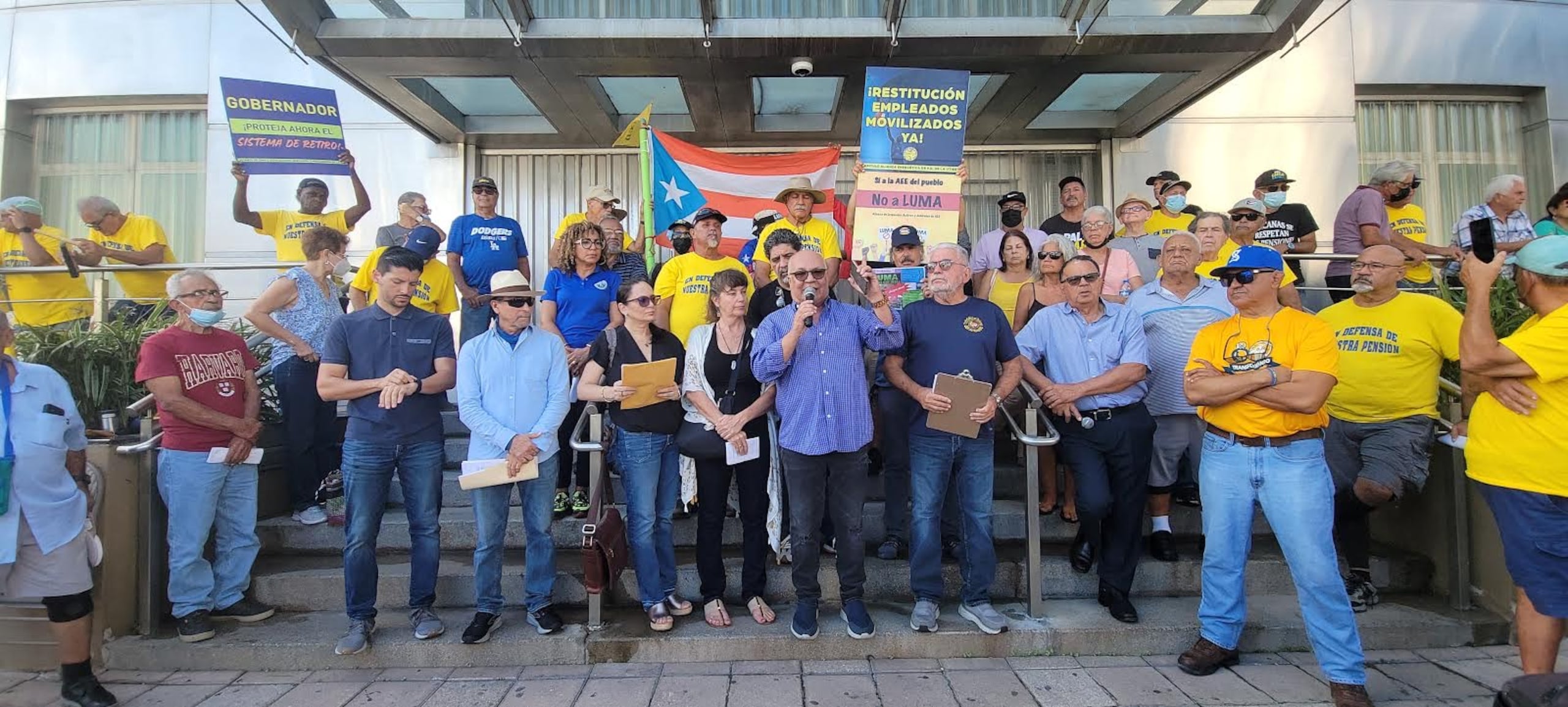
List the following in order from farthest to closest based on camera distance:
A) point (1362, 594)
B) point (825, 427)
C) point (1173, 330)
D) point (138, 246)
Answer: point (138, 246) → point (1173, 330) → point (1362, 594) → point (825, 427)

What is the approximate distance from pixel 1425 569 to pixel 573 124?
8424 millimetres

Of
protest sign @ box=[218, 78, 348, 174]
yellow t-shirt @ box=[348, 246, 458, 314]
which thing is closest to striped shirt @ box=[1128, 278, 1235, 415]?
yellow t-shirt @ box=[348, 246, 458, 314]

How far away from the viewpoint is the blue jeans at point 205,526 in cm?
422

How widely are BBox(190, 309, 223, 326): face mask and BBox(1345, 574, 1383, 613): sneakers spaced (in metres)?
6.91

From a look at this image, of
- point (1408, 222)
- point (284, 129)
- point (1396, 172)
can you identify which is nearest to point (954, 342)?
point (1396, 172)

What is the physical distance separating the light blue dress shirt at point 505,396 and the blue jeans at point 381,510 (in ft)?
1.04

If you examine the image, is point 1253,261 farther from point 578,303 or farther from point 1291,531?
point 578,303

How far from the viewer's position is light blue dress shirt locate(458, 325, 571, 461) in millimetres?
4062

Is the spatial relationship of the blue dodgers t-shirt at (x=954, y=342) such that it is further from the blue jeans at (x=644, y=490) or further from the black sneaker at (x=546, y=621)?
the black sneaker at (x=546, y=621)

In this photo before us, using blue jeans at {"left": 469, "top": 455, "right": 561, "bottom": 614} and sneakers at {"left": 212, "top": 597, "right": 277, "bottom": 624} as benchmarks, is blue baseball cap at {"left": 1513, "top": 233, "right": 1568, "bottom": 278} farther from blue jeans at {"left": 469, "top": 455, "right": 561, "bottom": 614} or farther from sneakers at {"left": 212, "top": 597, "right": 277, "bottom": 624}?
sneakers at {"left": 212, "top": 597, "right": 277, "bottom": 624}

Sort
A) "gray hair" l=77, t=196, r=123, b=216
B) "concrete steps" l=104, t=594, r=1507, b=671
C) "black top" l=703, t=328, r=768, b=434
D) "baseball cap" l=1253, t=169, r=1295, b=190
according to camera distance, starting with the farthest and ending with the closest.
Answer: "gray hair" l=77, t=196, r=123, b=216, "baseball cap" l=1253, t=169, r=1295, b=190, "black top" l=703, t=328, r=768, b=434, "concrete steps" l=104, t=594, r=1507, b=671

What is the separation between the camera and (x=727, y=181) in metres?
7.11

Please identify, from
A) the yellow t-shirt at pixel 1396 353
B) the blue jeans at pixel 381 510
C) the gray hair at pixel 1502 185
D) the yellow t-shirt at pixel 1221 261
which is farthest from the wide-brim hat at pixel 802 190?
the gray hair at pixel 1502 185

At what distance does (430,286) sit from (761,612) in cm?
360
